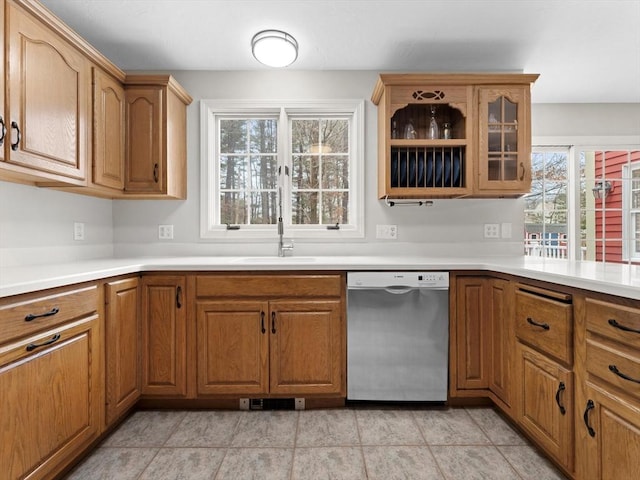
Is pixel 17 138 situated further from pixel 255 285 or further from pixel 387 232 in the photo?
pixel 387 232

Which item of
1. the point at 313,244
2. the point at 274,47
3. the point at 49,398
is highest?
the point at 274,47

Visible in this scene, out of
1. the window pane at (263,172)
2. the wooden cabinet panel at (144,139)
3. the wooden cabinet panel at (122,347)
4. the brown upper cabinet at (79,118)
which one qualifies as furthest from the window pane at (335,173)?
the wooden cabinet panel at (122,347)

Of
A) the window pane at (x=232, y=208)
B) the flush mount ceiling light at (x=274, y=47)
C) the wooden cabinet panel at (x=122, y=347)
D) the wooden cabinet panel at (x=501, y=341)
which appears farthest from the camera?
the window pane at (x=232, y=208)

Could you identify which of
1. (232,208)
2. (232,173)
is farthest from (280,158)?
(232,208)

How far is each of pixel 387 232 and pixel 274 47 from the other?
154 cm

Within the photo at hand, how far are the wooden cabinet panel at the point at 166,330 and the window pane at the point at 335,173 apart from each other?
1.38 m

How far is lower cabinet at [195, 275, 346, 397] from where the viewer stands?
2.05 m

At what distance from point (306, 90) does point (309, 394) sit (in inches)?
87.3

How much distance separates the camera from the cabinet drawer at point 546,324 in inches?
56.6

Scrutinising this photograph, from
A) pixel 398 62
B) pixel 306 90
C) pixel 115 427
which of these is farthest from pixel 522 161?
pixel 115 427

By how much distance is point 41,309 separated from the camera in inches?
52.6

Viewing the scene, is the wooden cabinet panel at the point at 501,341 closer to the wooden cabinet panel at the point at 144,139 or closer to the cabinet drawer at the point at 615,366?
the cabinet drawer at the point at 615,366

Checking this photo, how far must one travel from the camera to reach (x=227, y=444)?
5.86 ft

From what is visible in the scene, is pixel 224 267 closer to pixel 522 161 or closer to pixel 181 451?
pixel 181 451
